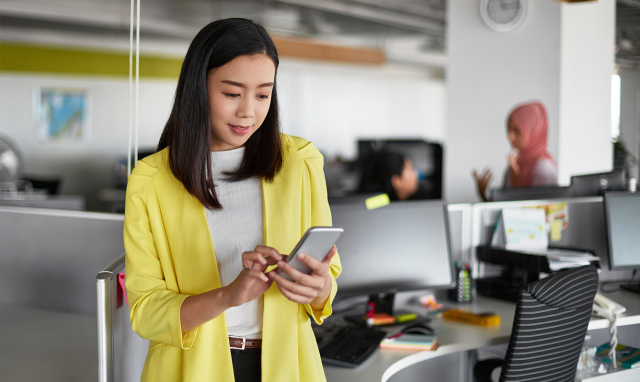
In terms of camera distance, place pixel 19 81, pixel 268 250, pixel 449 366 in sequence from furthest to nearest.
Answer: pixel 19 81 < pixel 449 366 < pixel 268 250

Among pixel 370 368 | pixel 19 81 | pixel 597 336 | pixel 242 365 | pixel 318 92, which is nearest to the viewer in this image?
pixel 242 365

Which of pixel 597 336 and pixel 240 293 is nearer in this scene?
pixel 240 293

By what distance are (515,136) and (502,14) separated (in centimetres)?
100

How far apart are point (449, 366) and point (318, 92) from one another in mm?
8429

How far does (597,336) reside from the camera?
262 cm

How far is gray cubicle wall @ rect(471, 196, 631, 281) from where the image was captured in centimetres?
256

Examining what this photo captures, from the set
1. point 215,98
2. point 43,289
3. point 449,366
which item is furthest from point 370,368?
point 43,289

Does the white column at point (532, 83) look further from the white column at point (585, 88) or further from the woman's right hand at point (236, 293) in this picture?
the woman's right hand at point (236, 293)

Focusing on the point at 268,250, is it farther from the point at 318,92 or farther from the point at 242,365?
the point at 318,92

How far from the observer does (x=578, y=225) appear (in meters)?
2.71

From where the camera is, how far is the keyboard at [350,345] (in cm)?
171

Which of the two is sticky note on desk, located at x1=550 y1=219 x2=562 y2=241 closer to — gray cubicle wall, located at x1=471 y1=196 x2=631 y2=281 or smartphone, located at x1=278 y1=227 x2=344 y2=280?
gray cubicle wall, located at x1=471 y1=196 x2=631 y2=281

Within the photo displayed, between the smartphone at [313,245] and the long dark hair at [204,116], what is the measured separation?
0.21 metres

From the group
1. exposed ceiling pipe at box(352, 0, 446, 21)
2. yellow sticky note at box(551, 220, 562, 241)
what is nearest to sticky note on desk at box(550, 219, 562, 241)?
yellow sticky note at box(551, 220, 562, 241)
